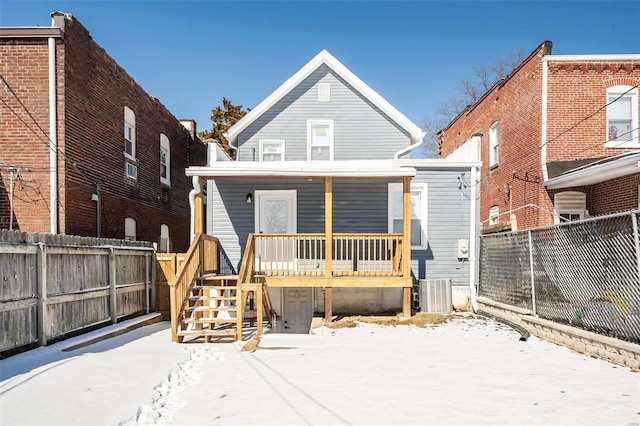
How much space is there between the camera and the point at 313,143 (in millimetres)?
11641

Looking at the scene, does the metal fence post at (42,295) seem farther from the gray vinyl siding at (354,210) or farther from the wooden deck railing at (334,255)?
the gray vinyl siding at (354,210)

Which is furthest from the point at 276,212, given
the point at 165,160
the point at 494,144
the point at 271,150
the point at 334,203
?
the point at 494,144

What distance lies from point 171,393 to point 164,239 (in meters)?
11.1

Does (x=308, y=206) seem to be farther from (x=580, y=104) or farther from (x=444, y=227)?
(x=580, y=104)

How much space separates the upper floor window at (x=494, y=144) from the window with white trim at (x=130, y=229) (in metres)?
13.1

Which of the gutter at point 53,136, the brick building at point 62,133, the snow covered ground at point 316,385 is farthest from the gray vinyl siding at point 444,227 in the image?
the gutter at point 53,136

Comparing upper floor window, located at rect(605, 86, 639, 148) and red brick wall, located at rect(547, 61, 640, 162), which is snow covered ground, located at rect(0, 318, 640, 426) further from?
upper floor window, located at rect(605, 86, 639, 148)

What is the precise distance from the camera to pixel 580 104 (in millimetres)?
11188

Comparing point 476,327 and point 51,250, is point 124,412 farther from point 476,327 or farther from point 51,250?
point 476,327

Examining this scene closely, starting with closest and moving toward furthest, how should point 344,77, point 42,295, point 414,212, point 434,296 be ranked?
1. point 42,295
2. point 434,296
3. point 414,212
4. point 344,77

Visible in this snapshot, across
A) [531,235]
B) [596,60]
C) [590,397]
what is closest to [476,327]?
[531,235]

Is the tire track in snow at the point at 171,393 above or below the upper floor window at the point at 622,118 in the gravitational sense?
below

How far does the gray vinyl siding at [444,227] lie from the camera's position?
10.1 m

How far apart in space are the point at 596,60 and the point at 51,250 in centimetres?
1447
